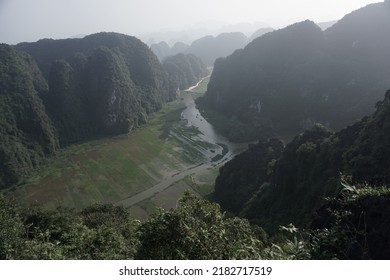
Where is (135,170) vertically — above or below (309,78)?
below

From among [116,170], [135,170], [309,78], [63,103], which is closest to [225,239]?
[135,170]

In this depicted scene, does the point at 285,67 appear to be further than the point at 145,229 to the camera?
Yes

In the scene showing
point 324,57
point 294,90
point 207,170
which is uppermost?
point 324,57

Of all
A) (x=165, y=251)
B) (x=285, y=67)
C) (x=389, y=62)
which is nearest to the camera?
(x=165, y=251)

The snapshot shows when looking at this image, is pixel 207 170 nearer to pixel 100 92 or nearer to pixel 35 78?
pixel 100 92

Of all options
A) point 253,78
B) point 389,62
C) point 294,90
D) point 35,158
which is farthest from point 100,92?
point 389,62

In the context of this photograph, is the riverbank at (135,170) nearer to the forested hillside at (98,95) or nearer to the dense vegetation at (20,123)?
the dense vegetation at (20,123)

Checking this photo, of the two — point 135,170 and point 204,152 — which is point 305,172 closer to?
point 135,170
